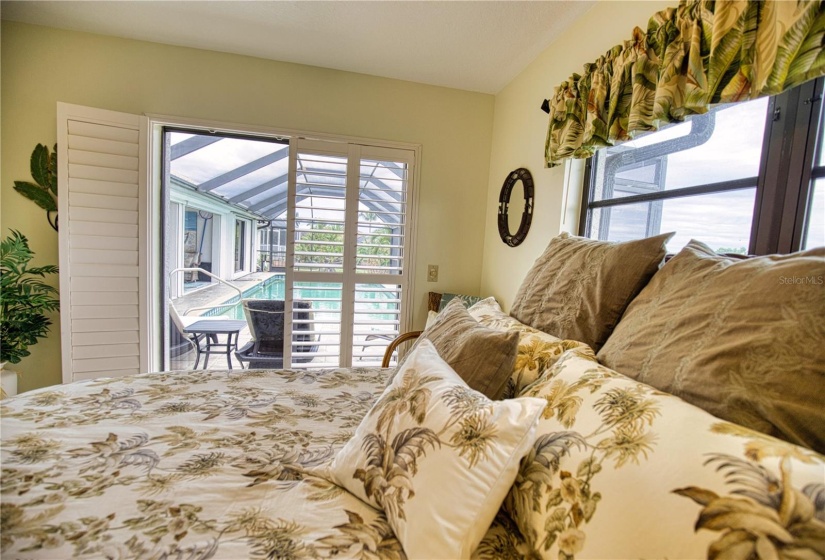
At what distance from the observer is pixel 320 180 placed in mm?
2521

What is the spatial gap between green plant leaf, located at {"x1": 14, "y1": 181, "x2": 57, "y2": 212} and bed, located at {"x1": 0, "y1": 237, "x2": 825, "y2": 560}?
1.70 metres

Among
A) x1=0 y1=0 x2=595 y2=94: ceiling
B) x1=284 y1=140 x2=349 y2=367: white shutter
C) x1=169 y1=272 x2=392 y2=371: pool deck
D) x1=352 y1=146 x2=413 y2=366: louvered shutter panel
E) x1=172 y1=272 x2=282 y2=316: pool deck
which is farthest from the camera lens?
x1=172 y1=272 x2=282 y2=316: pool deck

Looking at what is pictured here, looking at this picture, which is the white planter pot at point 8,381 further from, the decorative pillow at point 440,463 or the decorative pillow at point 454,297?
the decorative pillow at point 454,297

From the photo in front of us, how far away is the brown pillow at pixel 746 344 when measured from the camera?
22.1 inches

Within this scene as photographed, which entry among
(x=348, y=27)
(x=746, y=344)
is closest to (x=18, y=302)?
(x=348, y=27)

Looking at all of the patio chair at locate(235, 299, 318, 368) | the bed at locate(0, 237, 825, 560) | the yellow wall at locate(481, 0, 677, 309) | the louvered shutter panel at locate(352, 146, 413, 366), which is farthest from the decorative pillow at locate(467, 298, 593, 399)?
the patio chair at locate(235, 299, 318, 368)

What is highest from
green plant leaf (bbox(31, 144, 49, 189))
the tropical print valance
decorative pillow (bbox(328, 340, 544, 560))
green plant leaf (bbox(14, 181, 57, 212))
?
the tropical print valance

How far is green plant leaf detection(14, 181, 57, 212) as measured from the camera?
214 cm

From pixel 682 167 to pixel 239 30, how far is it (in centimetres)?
252

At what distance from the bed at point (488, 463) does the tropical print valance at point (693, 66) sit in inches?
20.1

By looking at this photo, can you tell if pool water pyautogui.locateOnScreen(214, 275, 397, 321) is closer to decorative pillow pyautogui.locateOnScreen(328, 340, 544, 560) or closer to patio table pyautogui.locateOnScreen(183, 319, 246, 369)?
patio table pyautogui.locateOnScreen(183, 319, 246, 369)

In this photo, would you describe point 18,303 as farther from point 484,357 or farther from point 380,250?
point 484,357

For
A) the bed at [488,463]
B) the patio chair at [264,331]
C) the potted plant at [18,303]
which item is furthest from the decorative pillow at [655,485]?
the patio chair at [264,331]

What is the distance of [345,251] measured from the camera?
255 cm
